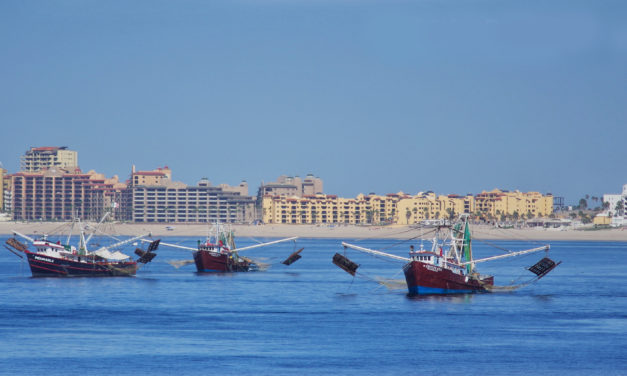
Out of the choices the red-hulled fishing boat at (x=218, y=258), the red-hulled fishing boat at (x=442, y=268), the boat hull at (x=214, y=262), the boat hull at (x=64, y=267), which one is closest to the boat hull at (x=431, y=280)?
the red-hulled fishing boat at (x=442, y=268)

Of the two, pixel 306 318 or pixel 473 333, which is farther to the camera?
pixel 306 318

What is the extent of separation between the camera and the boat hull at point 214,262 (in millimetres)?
120438

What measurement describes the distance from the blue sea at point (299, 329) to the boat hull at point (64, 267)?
6.79 ft

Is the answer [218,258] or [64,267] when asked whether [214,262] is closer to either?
[218,258]

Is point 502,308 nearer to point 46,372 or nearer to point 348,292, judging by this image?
point 348,292

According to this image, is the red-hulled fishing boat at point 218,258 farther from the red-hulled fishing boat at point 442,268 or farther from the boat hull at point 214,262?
the red-hulled fishing boat at point 442,268

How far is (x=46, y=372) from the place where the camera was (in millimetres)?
49781

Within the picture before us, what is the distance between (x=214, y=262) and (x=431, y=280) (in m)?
41.8

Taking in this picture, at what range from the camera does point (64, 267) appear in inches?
4190

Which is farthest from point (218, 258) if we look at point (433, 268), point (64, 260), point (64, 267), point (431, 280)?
point (433, 268)

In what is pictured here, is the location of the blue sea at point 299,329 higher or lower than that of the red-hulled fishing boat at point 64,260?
lower

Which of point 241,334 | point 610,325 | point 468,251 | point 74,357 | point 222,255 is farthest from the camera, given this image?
point 222,255

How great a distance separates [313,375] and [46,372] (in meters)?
12.8

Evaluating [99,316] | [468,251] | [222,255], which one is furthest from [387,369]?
[222,255]
